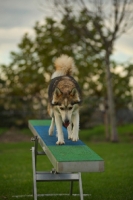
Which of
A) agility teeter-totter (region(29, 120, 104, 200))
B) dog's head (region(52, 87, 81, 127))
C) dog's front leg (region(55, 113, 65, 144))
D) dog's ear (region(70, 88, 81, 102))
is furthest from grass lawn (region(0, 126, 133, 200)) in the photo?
dog's ear (region(70, 88, 81, 102))

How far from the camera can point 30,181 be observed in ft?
33.0

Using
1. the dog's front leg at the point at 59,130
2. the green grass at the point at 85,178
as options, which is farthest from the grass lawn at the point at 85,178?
the dog's front leg at the point at 59,130

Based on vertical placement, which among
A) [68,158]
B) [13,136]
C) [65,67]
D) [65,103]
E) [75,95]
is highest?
[13,136]

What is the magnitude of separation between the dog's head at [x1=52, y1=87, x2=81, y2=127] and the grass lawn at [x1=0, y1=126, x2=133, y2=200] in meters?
2.08

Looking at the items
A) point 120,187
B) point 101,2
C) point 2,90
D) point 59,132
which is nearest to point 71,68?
point 59,132

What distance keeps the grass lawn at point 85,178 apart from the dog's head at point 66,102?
6.81 ft

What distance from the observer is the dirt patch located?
19812 mm

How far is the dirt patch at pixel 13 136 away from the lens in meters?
19.8

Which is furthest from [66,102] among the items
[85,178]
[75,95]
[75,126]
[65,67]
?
[85,178]

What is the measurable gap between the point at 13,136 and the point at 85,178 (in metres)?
10.5

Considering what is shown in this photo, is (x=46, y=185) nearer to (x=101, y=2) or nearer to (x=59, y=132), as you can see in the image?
(x=59, y=132)

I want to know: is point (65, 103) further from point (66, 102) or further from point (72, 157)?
point (72, 157)

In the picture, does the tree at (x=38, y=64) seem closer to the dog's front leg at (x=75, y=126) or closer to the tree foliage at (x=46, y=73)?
the tree foliage at (x=46, y=73)

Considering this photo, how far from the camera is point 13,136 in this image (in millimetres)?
20781
